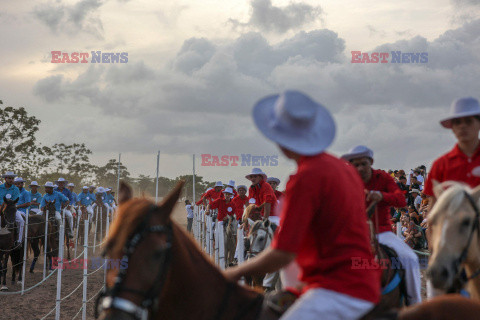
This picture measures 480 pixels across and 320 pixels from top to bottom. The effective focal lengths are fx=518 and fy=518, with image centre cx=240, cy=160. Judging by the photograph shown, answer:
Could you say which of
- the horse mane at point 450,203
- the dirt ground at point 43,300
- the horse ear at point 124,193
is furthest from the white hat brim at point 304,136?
the dirt ground at point 43,300

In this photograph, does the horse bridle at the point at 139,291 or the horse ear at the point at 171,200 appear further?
the horse ear at the point at 171,200

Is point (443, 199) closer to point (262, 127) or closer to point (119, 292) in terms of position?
point (262, 127)

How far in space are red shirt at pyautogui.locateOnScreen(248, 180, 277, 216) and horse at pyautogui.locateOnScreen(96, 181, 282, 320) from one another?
8.90 m

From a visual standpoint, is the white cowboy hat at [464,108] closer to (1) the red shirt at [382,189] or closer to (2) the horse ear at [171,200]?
(1) the red shirt at [382,189]

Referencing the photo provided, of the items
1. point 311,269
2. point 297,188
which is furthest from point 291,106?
point 311,269

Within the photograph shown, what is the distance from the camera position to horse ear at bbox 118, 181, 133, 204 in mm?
3012

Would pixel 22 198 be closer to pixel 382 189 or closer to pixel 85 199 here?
pixel 85 199

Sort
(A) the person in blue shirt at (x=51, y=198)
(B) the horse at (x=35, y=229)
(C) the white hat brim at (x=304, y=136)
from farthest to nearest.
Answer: (A) the person in blue shirt at (x=51, y=198) < (B) the horse at (x=35, y=229) < (C) the white hat brim at (x=304, y=136)

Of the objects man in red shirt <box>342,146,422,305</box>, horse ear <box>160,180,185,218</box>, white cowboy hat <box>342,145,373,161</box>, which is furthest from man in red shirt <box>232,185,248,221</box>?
horse ear <box>160,180,185,218</box>

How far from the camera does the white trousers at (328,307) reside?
2.47 meters

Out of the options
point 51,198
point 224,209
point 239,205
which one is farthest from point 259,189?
point 51,198

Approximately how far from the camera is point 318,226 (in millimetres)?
2588

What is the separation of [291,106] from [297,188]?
Result: 1.38ft

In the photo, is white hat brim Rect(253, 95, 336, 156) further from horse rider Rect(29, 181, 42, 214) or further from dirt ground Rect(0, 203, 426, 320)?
horse rider Rect(29, 181, 42, 214)
